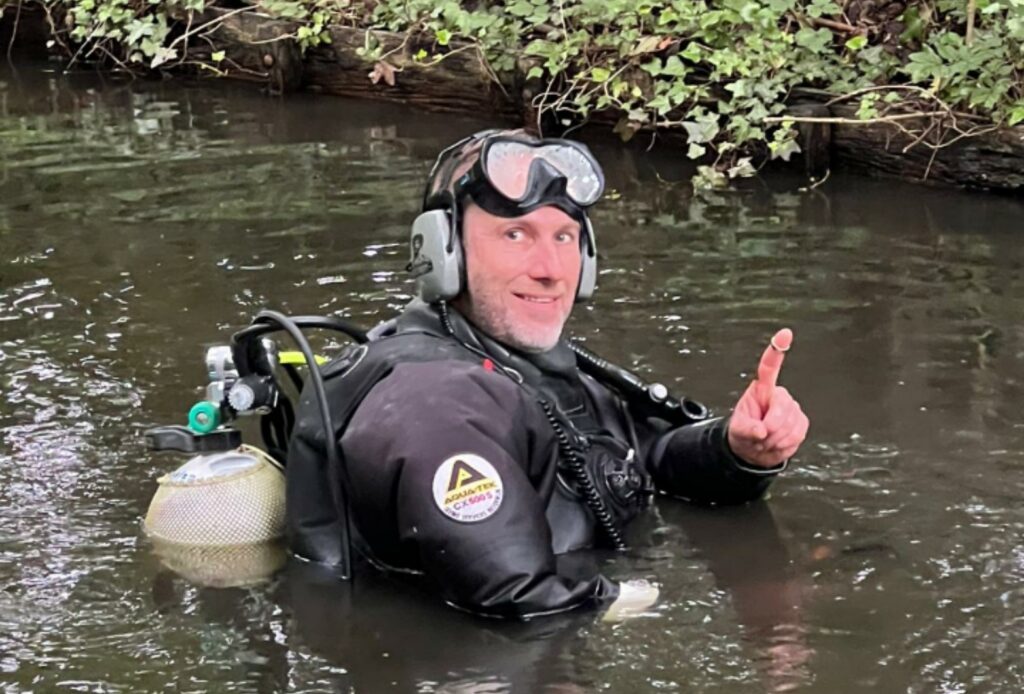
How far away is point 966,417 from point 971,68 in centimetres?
370

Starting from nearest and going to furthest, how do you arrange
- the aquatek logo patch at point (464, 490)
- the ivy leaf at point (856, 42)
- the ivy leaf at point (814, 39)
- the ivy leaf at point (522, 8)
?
the aquatek logo patch at point (464, 490), the ivy leaf at point (856, 42), the ivy leaf at point (814, 39), the ivy leaf at point (522, 8)

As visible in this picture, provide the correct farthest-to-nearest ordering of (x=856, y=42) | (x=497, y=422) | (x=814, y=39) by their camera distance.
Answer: (x=814, y=39) → (x=856, y=42) → (x=497, y=422)

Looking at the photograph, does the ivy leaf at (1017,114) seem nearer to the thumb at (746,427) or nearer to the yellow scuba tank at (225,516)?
the thumb at (746,427)

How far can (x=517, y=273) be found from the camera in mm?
3959

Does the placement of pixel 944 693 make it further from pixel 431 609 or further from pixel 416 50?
pixel 416 50

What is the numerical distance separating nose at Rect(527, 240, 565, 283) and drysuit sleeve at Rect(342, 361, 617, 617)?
0.32 meters

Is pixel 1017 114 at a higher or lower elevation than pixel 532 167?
lower

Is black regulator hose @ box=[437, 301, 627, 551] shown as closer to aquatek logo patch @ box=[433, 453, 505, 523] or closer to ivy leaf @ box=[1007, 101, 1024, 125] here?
aquatek logo patch @ box=[433, 453, 505, 523]

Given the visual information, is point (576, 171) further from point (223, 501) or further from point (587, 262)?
point (223, 501)

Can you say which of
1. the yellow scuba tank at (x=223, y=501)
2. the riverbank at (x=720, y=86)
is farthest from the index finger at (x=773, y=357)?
the riverbank at (x=720, y=86)

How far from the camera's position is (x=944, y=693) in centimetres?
343

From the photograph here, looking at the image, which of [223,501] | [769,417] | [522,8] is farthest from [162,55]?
[769,417]

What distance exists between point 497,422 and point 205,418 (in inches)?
31.9

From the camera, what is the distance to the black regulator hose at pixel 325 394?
3.67 meters
